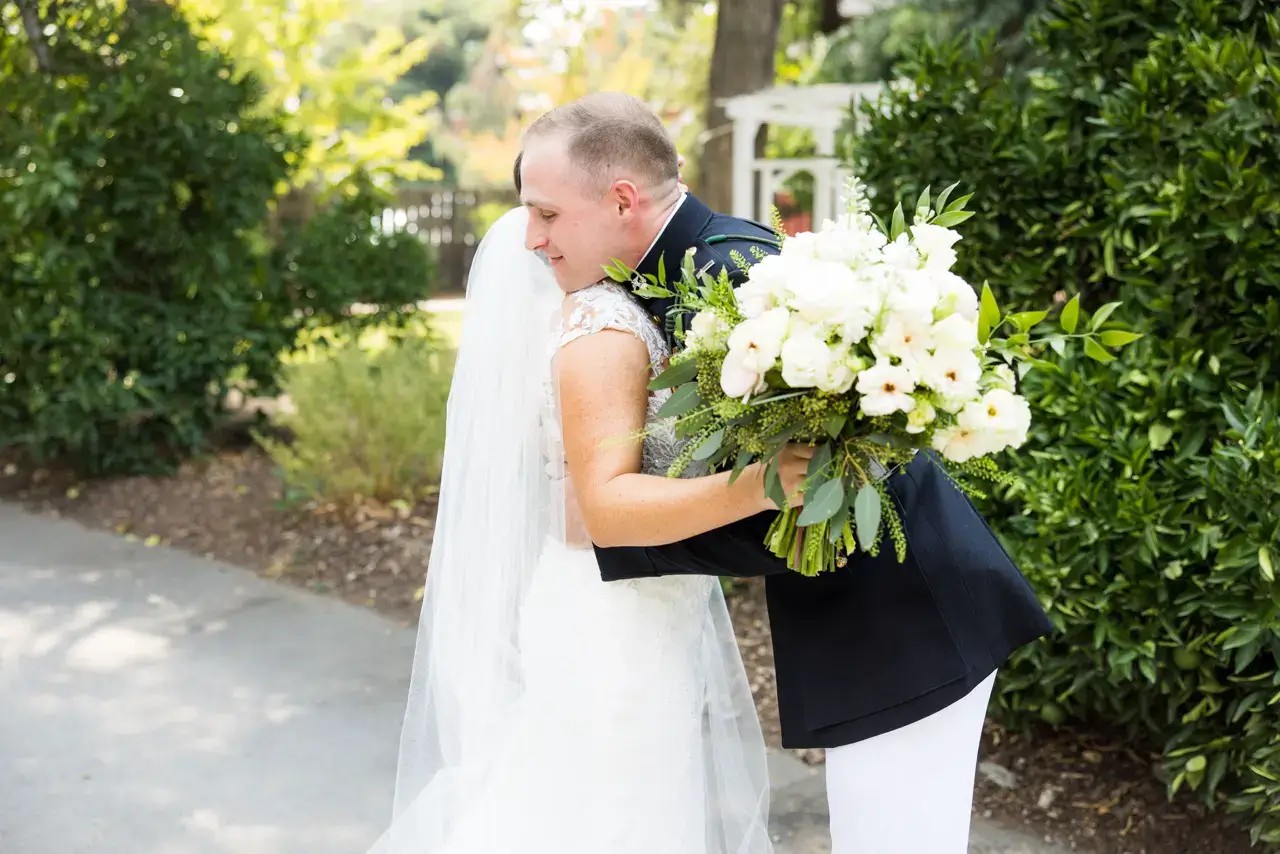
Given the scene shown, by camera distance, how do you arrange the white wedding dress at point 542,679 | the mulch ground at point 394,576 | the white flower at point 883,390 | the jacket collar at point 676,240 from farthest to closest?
the mulch ground at point 394,576 → the white wedding dress at point 542,679 → the jacket collar at point 676,240 → the white flower at point 883,390

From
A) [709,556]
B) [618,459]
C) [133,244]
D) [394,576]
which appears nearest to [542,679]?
[709,556]

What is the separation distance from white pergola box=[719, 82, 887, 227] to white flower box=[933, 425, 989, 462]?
639 cm

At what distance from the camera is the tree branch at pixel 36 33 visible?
749 centimetres

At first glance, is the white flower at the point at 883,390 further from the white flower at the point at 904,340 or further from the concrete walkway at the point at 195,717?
the concrete walkway at the point at 195,717

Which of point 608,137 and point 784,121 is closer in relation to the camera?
point 608,137

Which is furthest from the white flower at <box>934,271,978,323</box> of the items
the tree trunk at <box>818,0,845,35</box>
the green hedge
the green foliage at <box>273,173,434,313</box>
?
the tree trunk at <box>818,0,845,35</box>

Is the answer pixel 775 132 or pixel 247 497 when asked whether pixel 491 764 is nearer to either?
pixel 247 497

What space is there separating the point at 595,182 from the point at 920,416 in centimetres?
74

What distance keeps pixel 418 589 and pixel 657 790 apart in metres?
3.58

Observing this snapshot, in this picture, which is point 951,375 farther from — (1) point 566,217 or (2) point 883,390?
(1) point 566,217

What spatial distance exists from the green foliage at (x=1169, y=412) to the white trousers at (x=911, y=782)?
3.78 ft

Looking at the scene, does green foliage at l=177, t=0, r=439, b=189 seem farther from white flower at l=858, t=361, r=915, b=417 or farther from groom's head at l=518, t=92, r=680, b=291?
white flower at l=858, t=361, r=915, b=417

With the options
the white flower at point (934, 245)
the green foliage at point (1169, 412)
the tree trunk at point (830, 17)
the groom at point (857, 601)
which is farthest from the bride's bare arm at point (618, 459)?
the tree trunk at point (830, 17)

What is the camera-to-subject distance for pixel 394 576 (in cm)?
621
